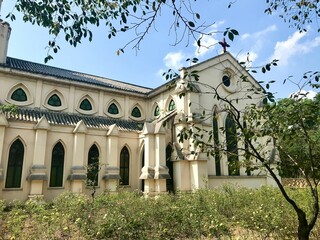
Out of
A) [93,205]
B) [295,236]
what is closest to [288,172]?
[295,236]

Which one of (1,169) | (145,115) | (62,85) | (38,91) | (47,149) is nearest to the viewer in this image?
(1,169)

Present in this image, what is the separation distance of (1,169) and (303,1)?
15129 mm

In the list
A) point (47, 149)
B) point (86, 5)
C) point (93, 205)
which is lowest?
point (93, 205)

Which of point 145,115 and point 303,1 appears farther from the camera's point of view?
point 145,115

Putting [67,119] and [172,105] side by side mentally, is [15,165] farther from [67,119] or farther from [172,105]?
[172,105]

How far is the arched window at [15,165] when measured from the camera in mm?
14070

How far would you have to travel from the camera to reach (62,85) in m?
18.6

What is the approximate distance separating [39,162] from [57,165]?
1.42m

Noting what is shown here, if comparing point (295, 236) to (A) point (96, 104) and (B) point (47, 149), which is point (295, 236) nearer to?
(B) point (47, 149)

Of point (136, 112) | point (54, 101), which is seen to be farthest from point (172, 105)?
point (54, 101)

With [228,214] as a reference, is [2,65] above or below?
above

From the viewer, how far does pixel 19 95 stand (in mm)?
16984

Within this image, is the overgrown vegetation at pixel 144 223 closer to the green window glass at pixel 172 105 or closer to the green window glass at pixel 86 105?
the green window glass at pixel 172 105

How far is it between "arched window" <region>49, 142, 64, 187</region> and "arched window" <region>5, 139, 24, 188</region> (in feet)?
5.80
